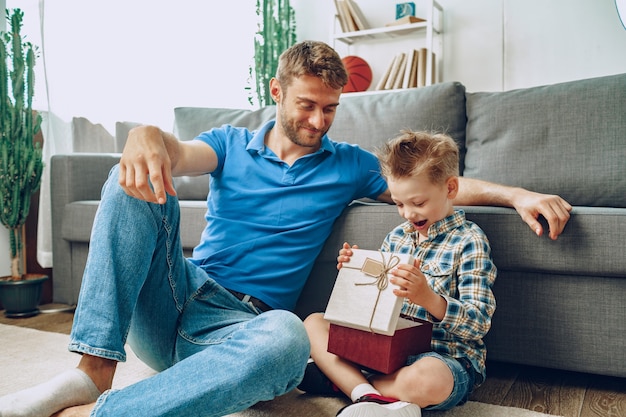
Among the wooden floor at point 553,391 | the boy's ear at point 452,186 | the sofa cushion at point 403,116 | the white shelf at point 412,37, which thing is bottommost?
the wooden floor at point 553,391

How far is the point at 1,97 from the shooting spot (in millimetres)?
2289

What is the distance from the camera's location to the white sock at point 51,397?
937 millimetres

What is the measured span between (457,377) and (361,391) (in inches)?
7.8

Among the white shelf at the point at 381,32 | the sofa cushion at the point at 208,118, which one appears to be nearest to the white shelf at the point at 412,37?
the white shelf at the point at 381,32

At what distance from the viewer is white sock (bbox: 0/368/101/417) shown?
3.07ft

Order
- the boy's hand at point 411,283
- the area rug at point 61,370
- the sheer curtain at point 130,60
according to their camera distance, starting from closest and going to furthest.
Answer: the boy's hand at point 411,283 → the area rug at point 61,370 → the sheer curtain at point 130,60

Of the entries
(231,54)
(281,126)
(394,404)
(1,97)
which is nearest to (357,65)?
(231,54)

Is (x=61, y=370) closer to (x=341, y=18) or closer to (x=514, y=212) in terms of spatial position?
(x=514, y=212)

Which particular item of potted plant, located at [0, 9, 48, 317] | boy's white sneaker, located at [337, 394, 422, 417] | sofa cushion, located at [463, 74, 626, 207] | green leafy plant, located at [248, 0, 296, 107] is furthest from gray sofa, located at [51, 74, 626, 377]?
green leafy plant, located at [248, 0, 296, 107]

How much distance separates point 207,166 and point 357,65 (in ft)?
8.83

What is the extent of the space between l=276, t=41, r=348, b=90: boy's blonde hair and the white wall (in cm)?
254

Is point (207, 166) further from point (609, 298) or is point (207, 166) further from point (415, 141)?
point (609, 298)

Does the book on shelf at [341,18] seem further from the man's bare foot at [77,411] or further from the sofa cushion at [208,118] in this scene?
the man's bare foot at [77,411]

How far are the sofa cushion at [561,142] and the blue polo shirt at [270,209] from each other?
0.56m
